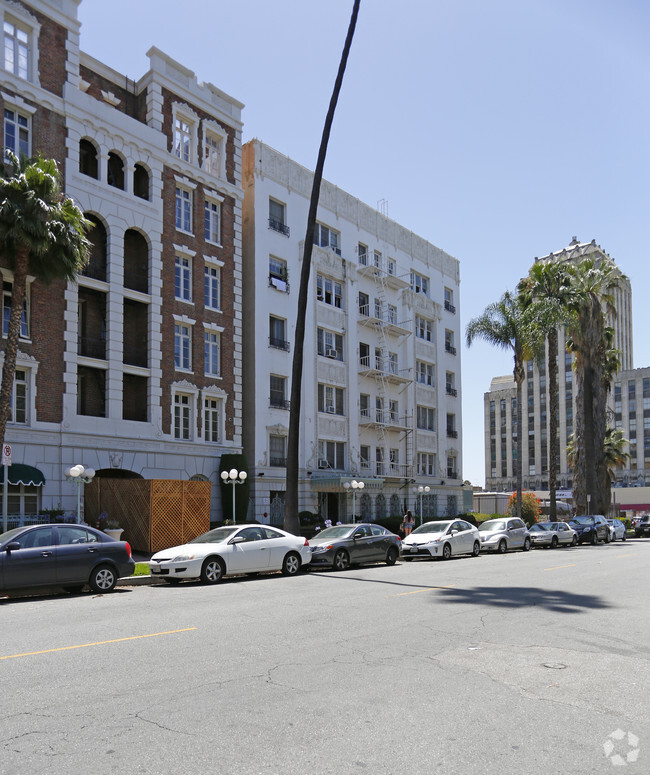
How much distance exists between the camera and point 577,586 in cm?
1584

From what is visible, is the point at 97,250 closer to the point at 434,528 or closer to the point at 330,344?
the point at 330,344

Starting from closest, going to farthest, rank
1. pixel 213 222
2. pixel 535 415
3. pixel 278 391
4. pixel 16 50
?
pixel 16 50 < pixel 213 222 < pixel 278 391 < pixel 535 415

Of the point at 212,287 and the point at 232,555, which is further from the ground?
the point at 212,287

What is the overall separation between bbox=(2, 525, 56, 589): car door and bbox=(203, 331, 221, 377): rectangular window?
18.6 metres

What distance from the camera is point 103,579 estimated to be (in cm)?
1512

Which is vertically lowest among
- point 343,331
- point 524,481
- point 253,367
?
point 524,481

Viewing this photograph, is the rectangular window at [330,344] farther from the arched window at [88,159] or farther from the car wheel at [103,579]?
the car wheel at [103,579]

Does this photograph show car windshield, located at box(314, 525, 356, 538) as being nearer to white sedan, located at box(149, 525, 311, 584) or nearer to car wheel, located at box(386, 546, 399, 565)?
car wheel, located at box(386, 546, 399, 565)

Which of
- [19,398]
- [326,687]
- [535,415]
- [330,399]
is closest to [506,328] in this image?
[330,399]

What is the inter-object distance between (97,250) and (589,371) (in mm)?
29459

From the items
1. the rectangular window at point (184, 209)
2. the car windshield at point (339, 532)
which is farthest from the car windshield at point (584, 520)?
the rectangular window at point (184, 209)

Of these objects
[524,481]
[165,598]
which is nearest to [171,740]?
[165,598]

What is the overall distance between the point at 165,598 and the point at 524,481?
11991 centimetres

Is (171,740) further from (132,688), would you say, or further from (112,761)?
(132,688)
